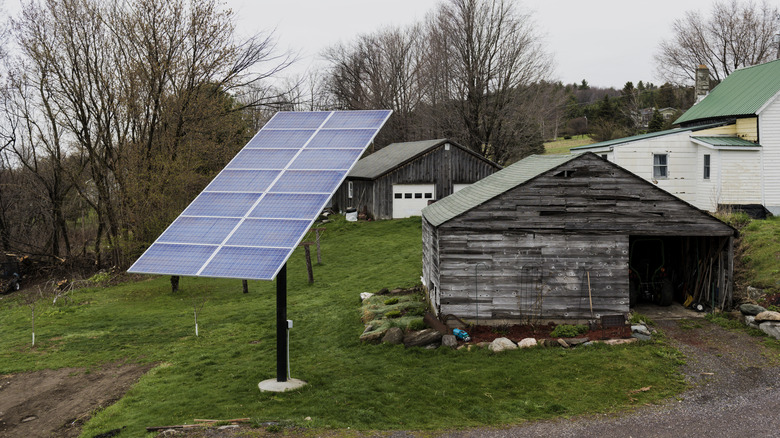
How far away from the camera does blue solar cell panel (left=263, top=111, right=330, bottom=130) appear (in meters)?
16.1

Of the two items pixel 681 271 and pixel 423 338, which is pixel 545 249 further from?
pixel 681 271

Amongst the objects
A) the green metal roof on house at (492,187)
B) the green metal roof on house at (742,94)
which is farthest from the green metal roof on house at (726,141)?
the green metal roof on house at (492,187)

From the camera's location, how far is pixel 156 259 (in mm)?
11688

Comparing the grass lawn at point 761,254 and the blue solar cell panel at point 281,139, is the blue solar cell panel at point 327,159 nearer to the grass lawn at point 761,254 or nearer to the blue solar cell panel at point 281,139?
the blue solar cell panel at point 281,139

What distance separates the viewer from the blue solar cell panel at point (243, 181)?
44.8 feet

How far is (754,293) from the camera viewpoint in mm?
17438

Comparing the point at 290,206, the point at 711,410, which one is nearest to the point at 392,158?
the point at 290,206

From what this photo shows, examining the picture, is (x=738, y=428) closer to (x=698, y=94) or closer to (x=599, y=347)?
(x=599, y=347)

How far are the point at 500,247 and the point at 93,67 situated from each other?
2693 centimetres

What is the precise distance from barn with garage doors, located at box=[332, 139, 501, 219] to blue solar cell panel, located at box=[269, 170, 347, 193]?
2571 cm

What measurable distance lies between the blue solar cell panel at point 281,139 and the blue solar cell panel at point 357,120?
702 mm

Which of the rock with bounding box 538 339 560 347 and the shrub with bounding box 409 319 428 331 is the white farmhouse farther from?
the shrub with bounding box 409 319 428 331

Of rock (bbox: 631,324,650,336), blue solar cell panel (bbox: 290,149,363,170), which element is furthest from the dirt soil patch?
rock (bbox: 631,324,650,336)

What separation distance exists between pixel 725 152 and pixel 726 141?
3.28 feet
